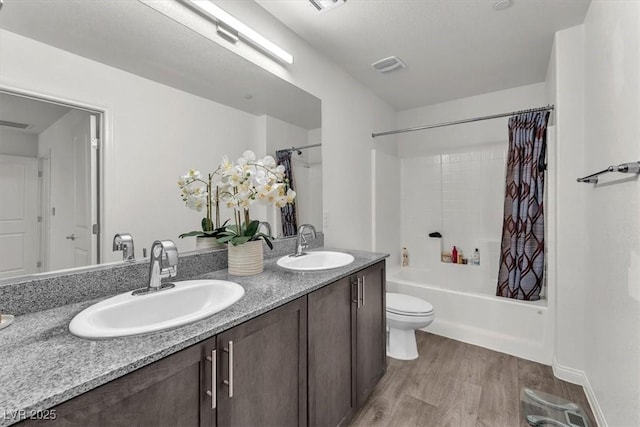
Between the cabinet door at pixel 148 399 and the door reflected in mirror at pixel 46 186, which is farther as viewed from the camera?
the door reflected in mirror at pixel 46 186

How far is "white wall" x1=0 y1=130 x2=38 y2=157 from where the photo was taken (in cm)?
83

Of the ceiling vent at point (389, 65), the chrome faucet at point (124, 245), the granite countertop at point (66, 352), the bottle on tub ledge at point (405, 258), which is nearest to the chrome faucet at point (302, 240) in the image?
the granite countertop at point (66, 352)

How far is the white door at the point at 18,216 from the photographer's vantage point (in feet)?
2.76

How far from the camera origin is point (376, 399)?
5.58 feet

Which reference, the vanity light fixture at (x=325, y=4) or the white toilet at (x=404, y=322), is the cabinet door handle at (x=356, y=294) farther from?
the vanity light fixture at (x=325, y=4)

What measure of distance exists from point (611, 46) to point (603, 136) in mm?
421

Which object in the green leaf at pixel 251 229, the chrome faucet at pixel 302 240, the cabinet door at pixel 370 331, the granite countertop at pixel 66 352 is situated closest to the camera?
the granite countertop at pixel 66 352

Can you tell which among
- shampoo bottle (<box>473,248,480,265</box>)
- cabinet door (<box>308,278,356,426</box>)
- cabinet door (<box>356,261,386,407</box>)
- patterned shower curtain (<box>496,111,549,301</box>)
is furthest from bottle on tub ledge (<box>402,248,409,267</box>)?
cabinet door (<box>308,278,356,426</box>)

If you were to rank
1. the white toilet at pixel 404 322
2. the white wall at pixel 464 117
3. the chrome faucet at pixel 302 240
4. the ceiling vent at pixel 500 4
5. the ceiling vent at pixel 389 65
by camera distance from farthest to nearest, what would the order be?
the white wall at pixel 464 117 < the ceiling vent at pixel 389 65 < the white toilet at pixel 404 322 < the chrome faucet at pixel 302 240 < the ceiling vent at pixel 500 4

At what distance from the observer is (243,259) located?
1.34 meters

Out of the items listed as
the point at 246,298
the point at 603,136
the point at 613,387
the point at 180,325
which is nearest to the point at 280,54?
the point at 246,298

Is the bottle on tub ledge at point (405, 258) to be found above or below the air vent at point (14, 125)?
below

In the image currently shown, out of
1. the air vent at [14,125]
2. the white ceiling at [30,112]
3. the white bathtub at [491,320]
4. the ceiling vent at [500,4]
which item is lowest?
the white bathtub at [491,320]

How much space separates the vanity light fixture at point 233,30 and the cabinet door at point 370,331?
140cm
